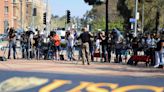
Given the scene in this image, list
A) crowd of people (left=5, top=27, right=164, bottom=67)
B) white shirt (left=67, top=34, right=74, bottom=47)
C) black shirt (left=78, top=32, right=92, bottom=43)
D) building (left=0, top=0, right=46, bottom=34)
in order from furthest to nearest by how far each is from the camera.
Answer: building (left=0, top=0, right=46, bottom=34) → white shirt (left=67, top=34, right=74, bottom=47) → crowd of people (left=5, top=27, right=164, bottom=67) → black shirt (left=78, top=32, right=92, bottom=43)

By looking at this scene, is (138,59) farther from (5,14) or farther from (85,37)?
(5,14)

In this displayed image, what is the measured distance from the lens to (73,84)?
26.7 ft

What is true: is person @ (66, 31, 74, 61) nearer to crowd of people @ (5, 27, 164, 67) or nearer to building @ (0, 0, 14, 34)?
crowd of people @ (5, 27, 164, 67)

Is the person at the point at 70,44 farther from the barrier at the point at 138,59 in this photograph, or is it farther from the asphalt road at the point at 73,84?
the asphalt road at the point at 73,84

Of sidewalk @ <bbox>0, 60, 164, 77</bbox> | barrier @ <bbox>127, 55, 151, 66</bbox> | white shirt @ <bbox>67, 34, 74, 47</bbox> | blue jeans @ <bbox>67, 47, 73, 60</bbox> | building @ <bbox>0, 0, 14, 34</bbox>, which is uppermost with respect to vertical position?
building @ <bbox>0, 0, 14, 34</bbox>

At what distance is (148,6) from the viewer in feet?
197

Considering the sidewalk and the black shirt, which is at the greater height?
the black shirt

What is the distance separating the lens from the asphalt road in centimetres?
785

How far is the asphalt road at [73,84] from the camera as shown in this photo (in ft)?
25.7

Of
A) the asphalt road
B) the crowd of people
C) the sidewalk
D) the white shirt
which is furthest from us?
the white shirt

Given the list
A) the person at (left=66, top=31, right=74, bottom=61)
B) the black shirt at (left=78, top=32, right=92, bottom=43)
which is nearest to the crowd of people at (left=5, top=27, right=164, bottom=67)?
the person at (left=66, top=31, right=74, bottom=61)

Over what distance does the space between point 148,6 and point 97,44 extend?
113 ft

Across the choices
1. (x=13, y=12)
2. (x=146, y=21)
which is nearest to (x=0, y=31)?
(x=13, y=12)

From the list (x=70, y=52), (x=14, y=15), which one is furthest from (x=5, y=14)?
(x=70, y=52)
